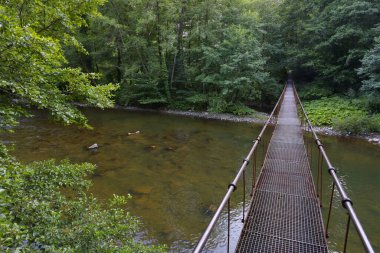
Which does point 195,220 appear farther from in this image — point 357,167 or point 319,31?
point 319,31

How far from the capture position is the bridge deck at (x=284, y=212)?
131 inches

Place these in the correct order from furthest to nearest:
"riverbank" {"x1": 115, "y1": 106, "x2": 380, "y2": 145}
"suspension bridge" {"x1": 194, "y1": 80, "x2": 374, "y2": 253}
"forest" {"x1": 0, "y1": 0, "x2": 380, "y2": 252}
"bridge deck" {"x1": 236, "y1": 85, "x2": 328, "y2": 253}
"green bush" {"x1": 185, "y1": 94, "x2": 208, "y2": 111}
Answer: "green bush" {"x1": 185, "y1": 94, "x2": 208, "y2": 111} → "forest" {"x1": 0, "y1": 0, "x2": 380, "y2": 252} → "riverbank" {"x1": 115, "y1": 106, "x2": 380, "y2": 145} → "bridge deck" {"x1": 236, "y1": 85, "x2": 328, "y2": 253} → "suspension bridge" {"x1": 194, "y1": 80, "x2": 374, "y2": 253}

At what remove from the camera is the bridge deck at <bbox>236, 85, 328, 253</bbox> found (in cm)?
333

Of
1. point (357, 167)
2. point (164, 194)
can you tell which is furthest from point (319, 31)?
point (164, 194)

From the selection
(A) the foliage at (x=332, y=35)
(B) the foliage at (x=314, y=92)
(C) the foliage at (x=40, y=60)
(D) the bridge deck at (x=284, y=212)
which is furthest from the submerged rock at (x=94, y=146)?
(B) the foliage at (x=314, y=92)

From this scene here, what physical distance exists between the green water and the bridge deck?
5.76ft

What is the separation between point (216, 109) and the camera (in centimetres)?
1811

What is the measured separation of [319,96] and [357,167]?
10276 millimetres

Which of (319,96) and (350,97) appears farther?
(319,96)

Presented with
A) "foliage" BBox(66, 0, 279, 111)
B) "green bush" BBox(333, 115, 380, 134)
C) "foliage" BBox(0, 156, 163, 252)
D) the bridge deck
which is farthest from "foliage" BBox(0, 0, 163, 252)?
"foliage" BBox(66, 0, 279, 111)

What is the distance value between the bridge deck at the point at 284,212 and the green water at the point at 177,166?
1.76 metres

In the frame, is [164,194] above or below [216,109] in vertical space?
below

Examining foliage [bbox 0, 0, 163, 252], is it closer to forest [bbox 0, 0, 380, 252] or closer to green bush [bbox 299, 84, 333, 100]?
forest [bbox 0, 0, 380, 252]

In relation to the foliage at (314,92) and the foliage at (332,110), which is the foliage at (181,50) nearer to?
the foliage at (314,92)
